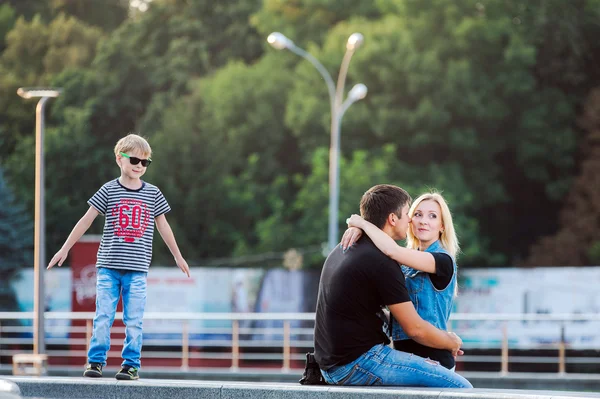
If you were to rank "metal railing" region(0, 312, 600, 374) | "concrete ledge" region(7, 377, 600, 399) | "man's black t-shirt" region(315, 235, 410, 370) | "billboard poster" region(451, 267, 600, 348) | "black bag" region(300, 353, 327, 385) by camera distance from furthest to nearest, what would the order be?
"metal railing" region(0, 312, 600, 374), "billboard poster" region(451, 267, 600, 348), "black bag" region(300, 353, 327, 385), "man's black t-shirt" region(315, 235, 410, 370), "concrete ledge" region(7, 377, 600, 399)

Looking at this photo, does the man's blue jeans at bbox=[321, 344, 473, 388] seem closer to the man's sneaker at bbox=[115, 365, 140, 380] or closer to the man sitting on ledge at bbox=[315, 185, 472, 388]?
the man sitting on ledge at bbox=[315, 185, 472, 388]

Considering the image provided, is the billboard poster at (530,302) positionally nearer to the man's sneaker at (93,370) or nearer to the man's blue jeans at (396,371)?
the man's sneaker at (93,370)

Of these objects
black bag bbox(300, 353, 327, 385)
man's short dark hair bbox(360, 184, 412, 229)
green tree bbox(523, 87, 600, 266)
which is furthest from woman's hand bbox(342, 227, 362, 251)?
green tree bbox(523, 87, 600, 266)

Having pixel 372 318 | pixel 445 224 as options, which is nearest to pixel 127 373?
pixel 372 318

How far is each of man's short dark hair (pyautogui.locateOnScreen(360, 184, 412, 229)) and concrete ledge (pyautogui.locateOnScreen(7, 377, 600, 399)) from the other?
0.94 meters

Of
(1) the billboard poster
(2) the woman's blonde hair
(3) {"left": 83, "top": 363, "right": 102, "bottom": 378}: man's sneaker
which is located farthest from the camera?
(1) the billboard poster

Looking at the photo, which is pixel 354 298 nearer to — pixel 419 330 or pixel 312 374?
pixel 419 330

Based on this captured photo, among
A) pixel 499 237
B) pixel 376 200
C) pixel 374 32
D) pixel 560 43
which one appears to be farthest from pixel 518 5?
pixel 376 200

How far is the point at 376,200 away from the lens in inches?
255

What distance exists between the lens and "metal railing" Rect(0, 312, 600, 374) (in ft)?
68.8

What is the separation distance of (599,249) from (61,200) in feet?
58.7

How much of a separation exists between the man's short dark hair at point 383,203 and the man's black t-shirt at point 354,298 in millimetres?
154

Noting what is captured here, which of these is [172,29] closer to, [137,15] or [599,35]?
[137,15]

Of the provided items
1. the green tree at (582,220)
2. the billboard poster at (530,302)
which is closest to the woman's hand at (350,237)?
the billboard poster at (530,302)
